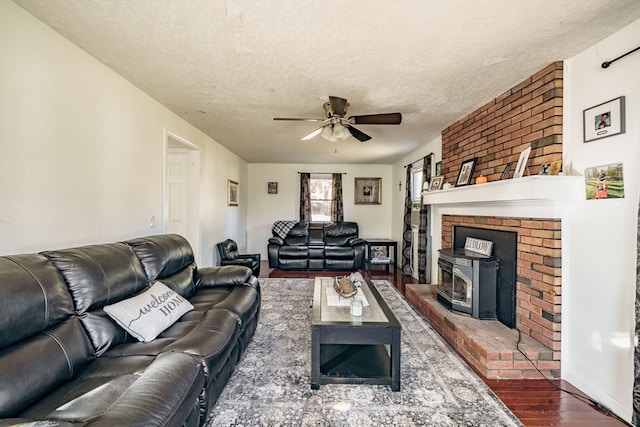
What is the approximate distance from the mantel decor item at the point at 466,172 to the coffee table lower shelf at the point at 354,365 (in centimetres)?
213

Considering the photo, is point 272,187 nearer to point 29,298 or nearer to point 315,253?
point 315,253

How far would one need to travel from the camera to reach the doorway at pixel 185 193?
13.9ft

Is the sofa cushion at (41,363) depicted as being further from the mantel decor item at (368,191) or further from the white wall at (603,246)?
the mantel decor item at (368,191)

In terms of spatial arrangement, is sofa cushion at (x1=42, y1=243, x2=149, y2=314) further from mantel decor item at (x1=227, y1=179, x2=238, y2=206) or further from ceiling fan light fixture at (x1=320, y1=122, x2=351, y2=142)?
mantel decor item at (x1=227, y1=179, x2=238, y2=206)

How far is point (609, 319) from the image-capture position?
183 cm

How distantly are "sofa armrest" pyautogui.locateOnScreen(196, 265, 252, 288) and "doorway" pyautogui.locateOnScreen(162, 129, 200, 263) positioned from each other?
4.94ft

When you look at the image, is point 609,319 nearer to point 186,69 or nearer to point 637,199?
point 637,199

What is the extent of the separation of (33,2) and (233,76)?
3.94ft

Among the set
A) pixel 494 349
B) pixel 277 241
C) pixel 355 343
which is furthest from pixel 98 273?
pixel 277 241

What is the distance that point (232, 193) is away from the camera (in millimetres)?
5852

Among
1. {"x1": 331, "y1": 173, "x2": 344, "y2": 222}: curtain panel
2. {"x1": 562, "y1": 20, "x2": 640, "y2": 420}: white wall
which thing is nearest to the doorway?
{"x1": 331, "y1": 173, "x2": 344, "y2": 222}: curtain panel

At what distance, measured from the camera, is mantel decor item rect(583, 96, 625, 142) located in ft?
5.81

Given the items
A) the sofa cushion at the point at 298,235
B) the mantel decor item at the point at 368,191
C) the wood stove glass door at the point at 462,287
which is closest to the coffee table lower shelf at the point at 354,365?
the wood stove glass door at the point at 462,287

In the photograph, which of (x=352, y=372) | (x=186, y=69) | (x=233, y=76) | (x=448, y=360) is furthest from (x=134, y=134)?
(x=448, y=360)
